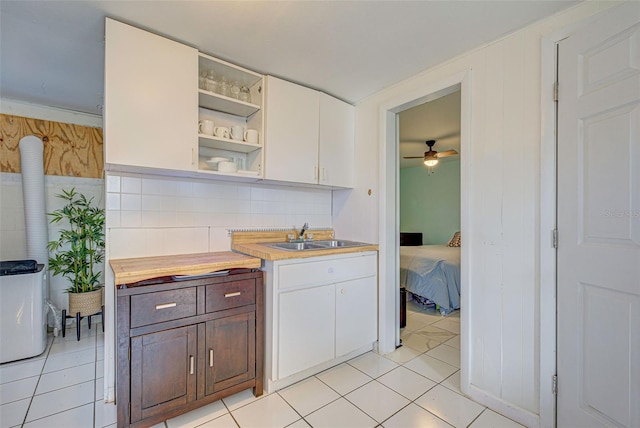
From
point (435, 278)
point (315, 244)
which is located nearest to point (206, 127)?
point (315, 244)

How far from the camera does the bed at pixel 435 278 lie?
3.39 meters

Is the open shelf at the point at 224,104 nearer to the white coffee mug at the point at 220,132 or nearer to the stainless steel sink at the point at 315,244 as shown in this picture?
the white coffee mug at the point at 220,132

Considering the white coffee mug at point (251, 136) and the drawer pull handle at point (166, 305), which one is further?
the white coffee mug at point (251, 136)

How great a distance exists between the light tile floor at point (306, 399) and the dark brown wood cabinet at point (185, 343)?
0.55ft

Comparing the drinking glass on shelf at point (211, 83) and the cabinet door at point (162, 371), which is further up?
the drinking glass on shelf at point (211, 83)

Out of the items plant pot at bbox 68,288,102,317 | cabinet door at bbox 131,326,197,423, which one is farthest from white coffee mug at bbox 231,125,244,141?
plant pot at bbox 68,288,102,317

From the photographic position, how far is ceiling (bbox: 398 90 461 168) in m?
2.98

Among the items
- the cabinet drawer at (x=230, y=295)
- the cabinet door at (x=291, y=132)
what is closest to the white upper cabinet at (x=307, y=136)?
the cabinet door at (x=291, y=132)

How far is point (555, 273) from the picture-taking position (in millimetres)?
1478

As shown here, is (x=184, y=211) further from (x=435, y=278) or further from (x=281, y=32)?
(x=435, y=278)

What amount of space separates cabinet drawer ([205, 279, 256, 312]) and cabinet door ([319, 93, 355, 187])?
111cm

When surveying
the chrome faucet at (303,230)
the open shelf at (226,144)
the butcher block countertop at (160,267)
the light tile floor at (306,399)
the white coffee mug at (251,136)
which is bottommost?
the light tile floor at (306,399)

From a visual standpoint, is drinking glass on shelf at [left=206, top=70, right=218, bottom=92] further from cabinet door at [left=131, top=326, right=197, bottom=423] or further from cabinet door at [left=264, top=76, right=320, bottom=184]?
cabinet door at [left=131, top=326, right=197, bottom=423]

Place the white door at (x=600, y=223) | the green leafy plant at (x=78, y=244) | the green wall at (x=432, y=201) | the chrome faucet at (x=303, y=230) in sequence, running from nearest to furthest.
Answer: the white door at (x=600, y=223) < the chrome faucet at (x=303, y=230) < the green leafy plant at (x=78, y=244) < the green wall at (x=432, y=201)
